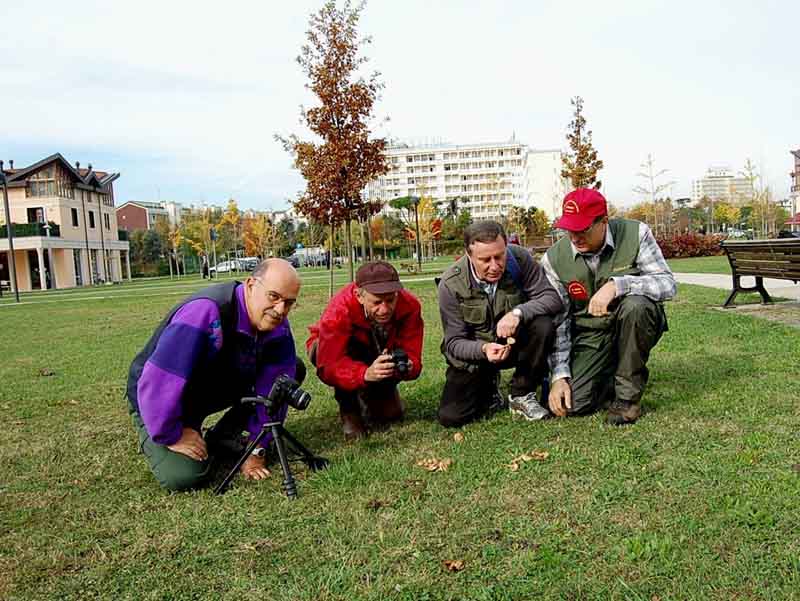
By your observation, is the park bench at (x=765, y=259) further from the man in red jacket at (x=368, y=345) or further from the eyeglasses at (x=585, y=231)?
the man in red jacket at (x=368, y=345)

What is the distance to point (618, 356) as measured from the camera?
15.0ft

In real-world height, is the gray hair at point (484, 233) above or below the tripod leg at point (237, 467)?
above

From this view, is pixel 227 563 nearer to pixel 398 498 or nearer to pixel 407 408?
pixel 398 498

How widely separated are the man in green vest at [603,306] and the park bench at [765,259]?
14.3ft

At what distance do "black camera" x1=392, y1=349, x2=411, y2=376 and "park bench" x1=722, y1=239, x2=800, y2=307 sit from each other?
18.6 feet

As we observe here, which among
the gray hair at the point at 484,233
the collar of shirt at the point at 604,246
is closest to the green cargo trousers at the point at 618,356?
the collar of shirt at the point at 604,246

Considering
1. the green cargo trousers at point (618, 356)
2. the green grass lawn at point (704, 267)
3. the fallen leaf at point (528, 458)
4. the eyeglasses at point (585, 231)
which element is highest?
the eyeglasses at point (585, 231)

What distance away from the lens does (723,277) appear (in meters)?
16.3

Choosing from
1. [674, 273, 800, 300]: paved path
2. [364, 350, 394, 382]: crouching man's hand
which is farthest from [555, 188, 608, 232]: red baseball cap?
[674, 273, 800, 300]: paved path

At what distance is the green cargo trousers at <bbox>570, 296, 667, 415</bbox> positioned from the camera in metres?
4.40

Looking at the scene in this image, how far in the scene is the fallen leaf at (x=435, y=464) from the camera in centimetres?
383

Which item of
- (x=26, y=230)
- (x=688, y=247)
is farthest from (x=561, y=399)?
(x=26, y=230)

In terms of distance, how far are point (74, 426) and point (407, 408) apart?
8.51 feet

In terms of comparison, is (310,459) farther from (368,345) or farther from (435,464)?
(368,345)
